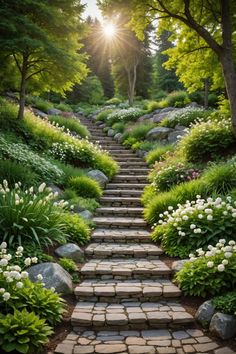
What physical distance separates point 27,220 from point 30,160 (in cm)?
378

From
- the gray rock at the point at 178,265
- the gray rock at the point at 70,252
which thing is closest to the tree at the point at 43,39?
the gray rock at the point at 70,252

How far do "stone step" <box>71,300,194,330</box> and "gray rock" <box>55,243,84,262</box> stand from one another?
123 centimetres

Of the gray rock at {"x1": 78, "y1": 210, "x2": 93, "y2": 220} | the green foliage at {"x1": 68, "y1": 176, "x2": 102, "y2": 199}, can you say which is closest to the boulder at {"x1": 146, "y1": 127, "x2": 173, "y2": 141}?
the green foliage at {"x1": 68, "y1": 176, "x2": 102, "y2": 199}

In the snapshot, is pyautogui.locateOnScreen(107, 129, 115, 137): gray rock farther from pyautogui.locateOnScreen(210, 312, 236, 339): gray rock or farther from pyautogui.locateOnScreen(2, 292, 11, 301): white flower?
pyautogui.locateOnScreen(2, 292, 11, 301): white flower

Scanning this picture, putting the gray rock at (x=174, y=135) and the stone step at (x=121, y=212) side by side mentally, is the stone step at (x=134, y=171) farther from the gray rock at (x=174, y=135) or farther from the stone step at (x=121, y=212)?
the stone step at (x=121, y=212)

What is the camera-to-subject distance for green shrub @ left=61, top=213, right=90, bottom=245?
730 cm

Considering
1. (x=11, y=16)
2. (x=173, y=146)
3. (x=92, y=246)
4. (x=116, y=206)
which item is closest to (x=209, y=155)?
(x=173, y=146)

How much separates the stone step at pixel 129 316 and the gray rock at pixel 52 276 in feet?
1.16

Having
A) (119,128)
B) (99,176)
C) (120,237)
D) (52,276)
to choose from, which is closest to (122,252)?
(120,237)

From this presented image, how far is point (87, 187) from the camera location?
9883 millimetres

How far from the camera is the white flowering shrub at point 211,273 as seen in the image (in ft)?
17.4

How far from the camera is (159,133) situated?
599 inches

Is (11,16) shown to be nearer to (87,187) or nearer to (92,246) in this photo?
(87,187)

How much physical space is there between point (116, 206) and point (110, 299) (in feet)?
14.8
